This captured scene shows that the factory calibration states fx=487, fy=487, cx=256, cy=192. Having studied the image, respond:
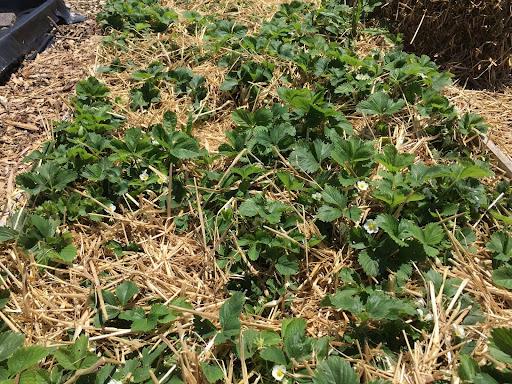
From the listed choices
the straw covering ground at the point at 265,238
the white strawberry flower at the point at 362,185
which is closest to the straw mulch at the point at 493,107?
the straw covering ground at the point at 265,238

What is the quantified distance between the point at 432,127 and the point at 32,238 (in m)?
2.03

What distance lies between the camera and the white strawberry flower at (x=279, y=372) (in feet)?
5.14

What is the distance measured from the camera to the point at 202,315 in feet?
5.79

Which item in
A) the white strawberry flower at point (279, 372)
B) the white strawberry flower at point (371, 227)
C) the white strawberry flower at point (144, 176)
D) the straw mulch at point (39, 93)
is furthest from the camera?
the straw mulch at point (39, 93)

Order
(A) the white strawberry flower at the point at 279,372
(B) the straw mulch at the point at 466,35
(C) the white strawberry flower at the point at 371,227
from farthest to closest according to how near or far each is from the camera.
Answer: (B) the straw mulch at the point at 466,35
(C) the white strawberry flower at the point at 371,227
(A) the white strawberry flower at the point at 279,372

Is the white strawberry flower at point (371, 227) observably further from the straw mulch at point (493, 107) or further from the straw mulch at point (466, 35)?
the straw mulch at point (466, 35)

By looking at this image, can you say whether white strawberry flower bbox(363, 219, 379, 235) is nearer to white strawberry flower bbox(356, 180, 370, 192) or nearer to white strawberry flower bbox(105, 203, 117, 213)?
white strawberry flower bbox(356, 180, 370, 192)

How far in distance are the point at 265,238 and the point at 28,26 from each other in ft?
9.10

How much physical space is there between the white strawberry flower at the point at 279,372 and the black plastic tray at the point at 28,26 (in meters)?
2.78

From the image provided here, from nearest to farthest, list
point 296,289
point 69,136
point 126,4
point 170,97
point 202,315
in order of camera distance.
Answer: point 202,315, point 296,289, point 69,136, point 170,97, point 126,4

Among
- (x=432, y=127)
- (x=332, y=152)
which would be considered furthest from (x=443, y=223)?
(x=432, y=127)

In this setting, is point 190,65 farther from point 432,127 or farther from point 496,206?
point 496,206

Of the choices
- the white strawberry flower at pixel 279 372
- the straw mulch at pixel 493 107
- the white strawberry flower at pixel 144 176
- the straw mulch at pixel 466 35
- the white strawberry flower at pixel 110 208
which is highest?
the white strawberry flower at pixel 144 176

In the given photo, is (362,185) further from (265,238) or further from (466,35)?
(466,35)
